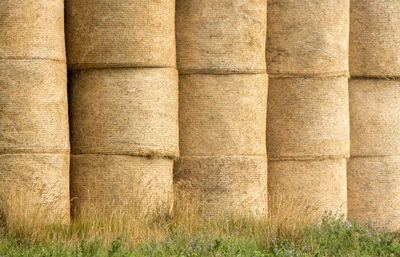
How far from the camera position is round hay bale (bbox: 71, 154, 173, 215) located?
265 inches

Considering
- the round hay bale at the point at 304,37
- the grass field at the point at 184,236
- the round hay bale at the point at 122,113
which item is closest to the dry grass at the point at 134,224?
the grass field at the point at 184,236

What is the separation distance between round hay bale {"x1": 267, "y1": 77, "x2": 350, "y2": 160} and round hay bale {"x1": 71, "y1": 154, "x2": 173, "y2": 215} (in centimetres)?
158

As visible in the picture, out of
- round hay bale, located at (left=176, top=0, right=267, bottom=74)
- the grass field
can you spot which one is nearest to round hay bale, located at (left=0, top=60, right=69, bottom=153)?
the grass field

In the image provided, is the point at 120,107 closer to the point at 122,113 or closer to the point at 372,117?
the point at 122,113

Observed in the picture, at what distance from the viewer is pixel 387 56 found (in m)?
8.57

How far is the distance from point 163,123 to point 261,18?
5.07 feet

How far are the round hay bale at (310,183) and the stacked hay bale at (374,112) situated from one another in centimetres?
68

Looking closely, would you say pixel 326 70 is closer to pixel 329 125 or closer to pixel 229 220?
pixel 329 125

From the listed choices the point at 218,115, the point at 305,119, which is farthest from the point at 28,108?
the point at 305,119

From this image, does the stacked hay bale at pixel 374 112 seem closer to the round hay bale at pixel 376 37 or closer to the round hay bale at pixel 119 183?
the round hay bale at pixel 376 37

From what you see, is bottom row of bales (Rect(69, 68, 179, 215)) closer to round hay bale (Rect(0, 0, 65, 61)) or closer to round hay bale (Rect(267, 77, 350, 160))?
round hay bale (Rect(0, 0, 65, 61))

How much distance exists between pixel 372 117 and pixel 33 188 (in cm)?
410

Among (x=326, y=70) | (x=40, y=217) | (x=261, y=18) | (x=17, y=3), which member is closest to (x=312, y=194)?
(x=326, y=70)

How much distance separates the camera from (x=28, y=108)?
6367mm
